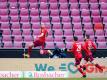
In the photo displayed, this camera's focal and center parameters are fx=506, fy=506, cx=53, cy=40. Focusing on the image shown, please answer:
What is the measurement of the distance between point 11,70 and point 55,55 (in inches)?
119

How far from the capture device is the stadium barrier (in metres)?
18.4

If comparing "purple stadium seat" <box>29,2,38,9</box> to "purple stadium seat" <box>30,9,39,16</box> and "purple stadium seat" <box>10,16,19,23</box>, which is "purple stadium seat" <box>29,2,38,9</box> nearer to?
"purple stadium seat" <box>30,9,39,16</box>

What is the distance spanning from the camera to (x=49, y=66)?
18.7 metres

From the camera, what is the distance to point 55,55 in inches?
819

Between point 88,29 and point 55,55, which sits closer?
point 55,55

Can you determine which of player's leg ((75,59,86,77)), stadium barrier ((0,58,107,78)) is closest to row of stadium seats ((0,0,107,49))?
stadium barrier ((0,58,107,78))

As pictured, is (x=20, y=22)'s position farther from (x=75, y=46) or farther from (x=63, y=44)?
(x=75, y=46)

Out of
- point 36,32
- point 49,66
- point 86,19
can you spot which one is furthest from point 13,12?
point 49,66

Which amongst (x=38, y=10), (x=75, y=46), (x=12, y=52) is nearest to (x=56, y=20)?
(x=38, y=10)

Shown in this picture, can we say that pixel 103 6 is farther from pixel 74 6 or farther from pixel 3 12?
pixel 3 12

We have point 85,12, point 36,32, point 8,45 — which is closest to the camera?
point 8,45

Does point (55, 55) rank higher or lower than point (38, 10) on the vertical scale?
lower

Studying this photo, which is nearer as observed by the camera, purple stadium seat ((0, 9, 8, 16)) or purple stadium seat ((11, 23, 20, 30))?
purple stadium seat ((11, 23, 20, 30))

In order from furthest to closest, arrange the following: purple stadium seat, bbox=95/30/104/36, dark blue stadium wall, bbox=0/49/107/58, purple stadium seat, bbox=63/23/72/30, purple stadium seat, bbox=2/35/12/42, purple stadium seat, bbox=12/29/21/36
→ purple stadium seat, bbox=63/23/72/30 < purple stadium seat, bbox=95/30/104/36 < purple stadium seat, bbox=12/29/21/36 < purple stadium seat, bbox=2/35/12/42 < dark blue stadium wall, bbox=0/49/107/58
